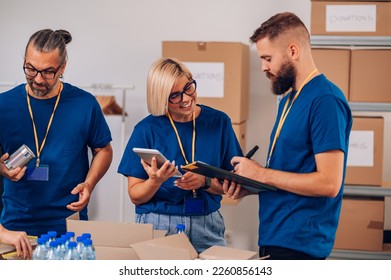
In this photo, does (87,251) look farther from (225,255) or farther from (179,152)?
(179,152)

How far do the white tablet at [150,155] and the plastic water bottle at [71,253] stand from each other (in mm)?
Result: 380

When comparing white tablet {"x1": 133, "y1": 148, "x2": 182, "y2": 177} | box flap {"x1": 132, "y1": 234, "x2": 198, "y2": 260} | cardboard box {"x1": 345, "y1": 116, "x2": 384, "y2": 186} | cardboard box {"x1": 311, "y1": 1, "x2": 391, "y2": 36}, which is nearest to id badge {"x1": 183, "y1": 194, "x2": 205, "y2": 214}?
white tablet {"x1": 133, "y1": 148, "x2": 182, "y2": 177}

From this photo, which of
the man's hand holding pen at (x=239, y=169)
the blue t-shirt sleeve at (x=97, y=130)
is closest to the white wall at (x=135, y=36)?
the blue t-shirt sleeve at (x=97, y=130)

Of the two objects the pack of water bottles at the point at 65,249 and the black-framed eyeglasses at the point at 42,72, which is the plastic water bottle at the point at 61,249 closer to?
the pack of water bottles at the point at 65,249

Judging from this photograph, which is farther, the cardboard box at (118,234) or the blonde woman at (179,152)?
the blonde woman at (179,152)

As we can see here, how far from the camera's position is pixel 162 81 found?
201 cm

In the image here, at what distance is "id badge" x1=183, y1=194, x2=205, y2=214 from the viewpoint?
6.55 feet

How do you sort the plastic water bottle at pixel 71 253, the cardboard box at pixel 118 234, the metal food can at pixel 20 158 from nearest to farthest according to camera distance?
the plastic water bottle at pixel 71 253, the cardboard box at pixel 118 234, the metal food can at pixel 20 158

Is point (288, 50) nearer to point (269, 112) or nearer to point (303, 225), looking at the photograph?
point (303, 225)

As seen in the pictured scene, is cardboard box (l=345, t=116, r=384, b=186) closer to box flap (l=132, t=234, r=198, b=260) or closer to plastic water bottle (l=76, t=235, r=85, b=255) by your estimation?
box flap (l=132, t=234, r=198, b=260)

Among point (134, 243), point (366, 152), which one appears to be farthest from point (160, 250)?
point (366, 152)

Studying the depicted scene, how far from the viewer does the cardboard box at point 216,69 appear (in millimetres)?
3350

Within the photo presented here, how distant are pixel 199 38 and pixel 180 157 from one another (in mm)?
1895

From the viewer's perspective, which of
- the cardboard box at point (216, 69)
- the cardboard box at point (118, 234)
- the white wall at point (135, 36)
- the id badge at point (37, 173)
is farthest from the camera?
the white wall at point (135, 36)
